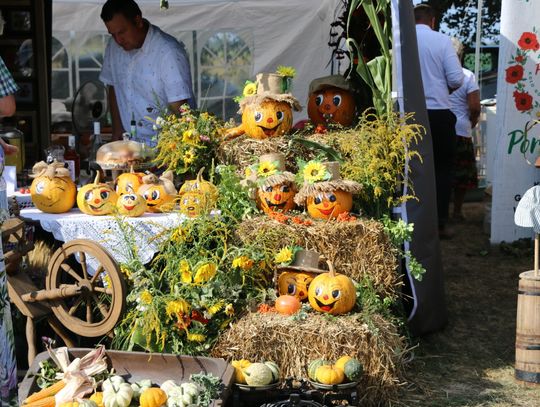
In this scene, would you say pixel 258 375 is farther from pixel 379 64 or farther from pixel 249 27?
pixel 249 27

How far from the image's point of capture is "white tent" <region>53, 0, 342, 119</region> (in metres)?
9.38

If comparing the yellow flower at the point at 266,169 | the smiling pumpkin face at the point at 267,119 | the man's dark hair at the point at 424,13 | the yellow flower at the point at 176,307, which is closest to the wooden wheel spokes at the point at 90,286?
the yellow flower at the point at 176,307

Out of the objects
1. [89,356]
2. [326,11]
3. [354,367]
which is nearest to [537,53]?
[326,11]

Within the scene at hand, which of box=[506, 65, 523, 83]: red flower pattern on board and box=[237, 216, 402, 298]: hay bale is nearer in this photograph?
box=[237, 216, 402, 298]: hay bale

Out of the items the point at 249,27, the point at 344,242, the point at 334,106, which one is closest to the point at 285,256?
the point at 344,242

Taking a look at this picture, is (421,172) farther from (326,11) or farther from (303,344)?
(326,11)

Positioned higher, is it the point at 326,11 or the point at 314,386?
the point at 326,11

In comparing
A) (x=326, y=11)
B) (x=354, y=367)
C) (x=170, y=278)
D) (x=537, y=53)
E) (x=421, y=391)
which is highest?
(x=326, y=11)

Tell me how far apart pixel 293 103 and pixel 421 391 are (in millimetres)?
1895

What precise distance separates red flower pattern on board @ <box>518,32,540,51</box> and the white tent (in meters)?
2.51

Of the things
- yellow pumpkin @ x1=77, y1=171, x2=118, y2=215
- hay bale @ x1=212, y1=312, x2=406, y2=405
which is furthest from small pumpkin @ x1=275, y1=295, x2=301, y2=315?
yellow pumpkin @ x1=77, y1=171, x2=118, y2=215

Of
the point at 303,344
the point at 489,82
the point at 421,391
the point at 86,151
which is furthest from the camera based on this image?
the point at 489,82

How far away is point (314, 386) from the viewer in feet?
12.8

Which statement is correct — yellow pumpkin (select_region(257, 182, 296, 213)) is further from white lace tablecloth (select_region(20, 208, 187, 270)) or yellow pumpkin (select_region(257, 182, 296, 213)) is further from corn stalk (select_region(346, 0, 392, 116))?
corn stalk (select_region(346, 0, 392, 116))
